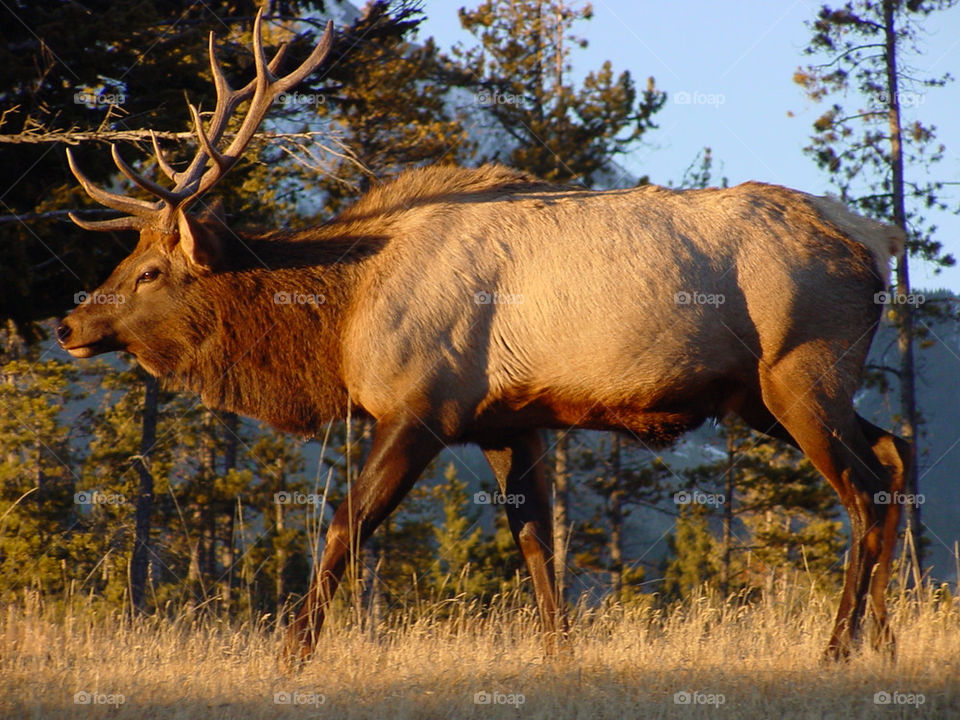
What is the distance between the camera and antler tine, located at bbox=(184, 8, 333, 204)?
6848mm
